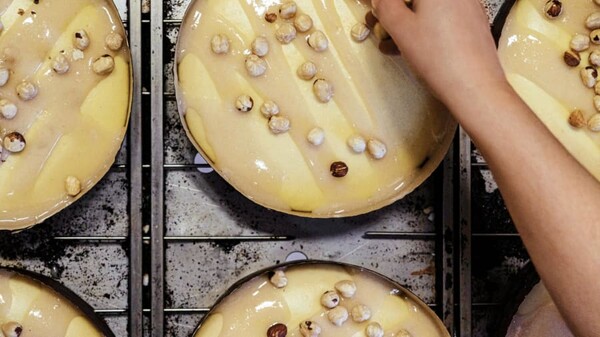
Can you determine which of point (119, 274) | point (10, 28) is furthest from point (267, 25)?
point (119, 274)

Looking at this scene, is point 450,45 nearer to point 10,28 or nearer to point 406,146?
point 406,146

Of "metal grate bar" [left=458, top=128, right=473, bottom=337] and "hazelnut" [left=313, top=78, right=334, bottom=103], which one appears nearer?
"hazelnut" [left=313, top=78, right=334, bottom=103]

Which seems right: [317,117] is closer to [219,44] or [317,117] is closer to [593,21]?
[219,44]

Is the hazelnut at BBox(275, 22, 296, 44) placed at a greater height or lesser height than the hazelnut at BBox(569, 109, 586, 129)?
greater

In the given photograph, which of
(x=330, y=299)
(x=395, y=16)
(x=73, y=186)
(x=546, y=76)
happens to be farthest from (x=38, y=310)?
(x=546, y=76)

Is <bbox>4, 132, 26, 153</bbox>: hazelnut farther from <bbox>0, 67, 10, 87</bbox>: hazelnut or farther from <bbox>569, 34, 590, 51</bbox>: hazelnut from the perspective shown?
<bbox>569, 34, 590, 51</bbox>: hazelnut

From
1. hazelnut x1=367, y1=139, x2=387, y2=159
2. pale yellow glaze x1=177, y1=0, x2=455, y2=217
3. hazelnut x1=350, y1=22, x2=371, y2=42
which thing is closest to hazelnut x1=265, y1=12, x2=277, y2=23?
pale yellow glaze x1=177, y1=0, x2=455, y2=217
